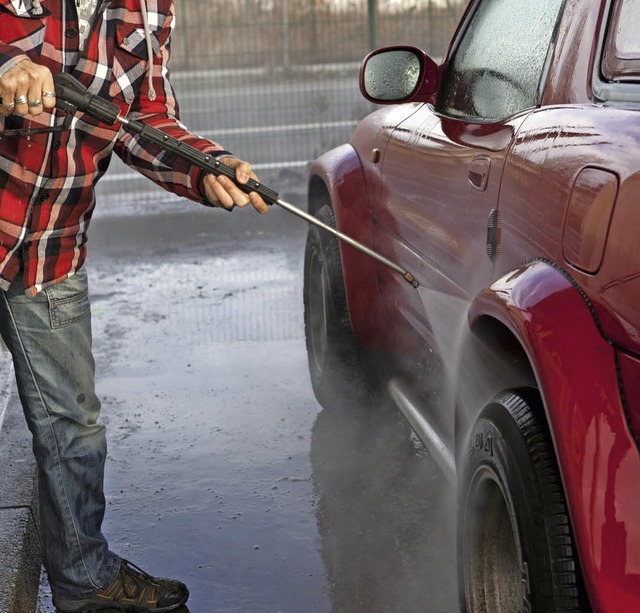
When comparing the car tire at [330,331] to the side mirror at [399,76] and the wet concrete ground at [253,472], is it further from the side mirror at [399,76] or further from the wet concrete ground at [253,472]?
the side mirror at [399,76]

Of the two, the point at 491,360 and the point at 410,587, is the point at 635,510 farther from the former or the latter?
the point at 410,587

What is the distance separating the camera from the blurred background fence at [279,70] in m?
10.1

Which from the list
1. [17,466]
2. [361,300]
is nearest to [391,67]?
[361,300]

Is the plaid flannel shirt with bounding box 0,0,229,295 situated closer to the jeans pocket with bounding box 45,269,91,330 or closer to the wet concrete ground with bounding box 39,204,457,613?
the jeans pocket with bounding box 45,269,91,330

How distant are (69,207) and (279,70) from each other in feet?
25.3

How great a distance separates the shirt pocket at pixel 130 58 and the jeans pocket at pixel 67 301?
1.66 feet

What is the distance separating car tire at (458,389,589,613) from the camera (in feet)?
6.98

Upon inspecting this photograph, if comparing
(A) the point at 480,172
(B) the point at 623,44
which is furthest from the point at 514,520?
(B) the point at 623,44

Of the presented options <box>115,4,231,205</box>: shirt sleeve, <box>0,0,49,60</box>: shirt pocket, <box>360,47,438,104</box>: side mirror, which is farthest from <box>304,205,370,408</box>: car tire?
<box>0,0,49,60</box>: shirt pocket

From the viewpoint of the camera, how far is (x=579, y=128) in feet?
7.59

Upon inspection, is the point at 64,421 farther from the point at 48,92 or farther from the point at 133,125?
the point at 48,92

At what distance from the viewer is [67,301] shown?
298cm

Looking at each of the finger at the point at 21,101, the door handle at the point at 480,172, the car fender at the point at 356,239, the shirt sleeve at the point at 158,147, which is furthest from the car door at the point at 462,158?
the finger at the point at 21,101

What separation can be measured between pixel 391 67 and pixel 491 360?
1.39 meters
